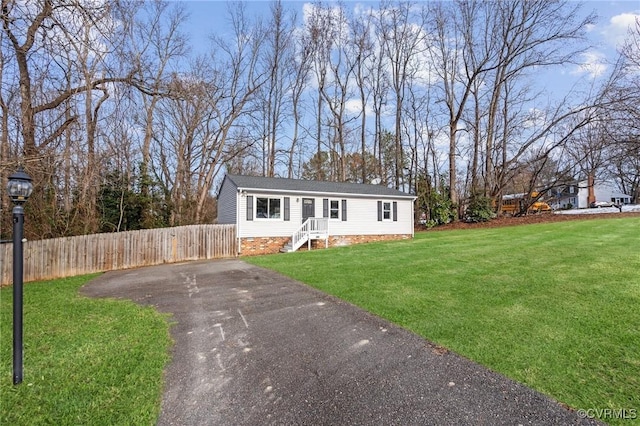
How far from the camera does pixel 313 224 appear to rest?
15.0 meters

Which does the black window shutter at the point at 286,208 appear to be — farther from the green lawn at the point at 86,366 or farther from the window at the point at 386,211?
the green lawn at the point at 86,366

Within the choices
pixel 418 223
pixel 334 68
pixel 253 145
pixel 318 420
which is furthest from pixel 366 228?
pixel 334 68

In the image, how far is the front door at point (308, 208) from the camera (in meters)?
15.2

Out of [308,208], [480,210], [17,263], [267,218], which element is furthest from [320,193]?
[17,263]

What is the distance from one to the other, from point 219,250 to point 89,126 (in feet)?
21.3

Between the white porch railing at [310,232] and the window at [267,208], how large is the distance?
1.37 m

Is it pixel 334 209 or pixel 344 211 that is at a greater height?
pixel 334 209

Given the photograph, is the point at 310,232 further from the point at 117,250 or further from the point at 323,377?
the point at 323,377

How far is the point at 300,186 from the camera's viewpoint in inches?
625

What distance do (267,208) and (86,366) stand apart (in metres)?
11.4

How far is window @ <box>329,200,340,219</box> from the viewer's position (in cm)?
1598

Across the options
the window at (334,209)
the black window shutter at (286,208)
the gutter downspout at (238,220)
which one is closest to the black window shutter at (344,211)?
the window at (334,209)

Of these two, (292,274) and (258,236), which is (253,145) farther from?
(292,274)

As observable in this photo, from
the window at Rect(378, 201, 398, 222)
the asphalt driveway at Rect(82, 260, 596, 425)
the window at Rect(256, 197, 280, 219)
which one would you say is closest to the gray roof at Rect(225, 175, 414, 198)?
the window at Rect(378, 201, 398, 222)
